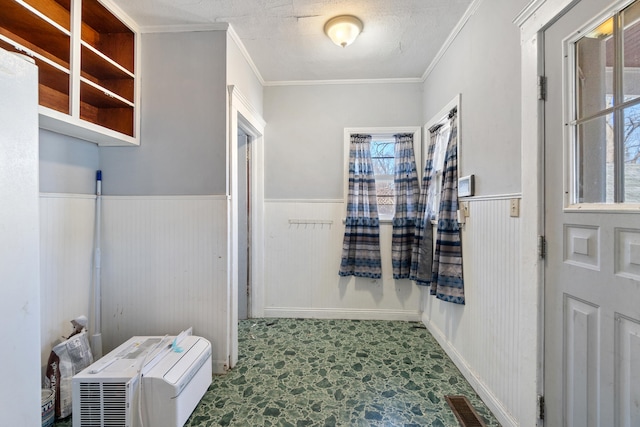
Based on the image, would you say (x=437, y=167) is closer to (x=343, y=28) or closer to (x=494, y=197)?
(x=494, y=197)

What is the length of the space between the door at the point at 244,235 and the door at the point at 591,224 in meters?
2.50

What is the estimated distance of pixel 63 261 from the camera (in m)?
1.72

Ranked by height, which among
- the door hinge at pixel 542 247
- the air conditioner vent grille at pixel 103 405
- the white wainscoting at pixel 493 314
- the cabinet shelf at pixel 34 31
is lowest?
the air conditioner vent grille at pixel 103 405

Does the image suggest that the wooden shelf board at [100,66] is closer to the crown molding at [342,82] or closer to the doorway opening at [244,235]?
the doorway opening at [244,235]

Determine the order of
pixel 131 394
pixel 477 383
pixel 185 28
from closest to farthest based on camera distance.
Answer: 1. pixel 131 394
2. pixel 477 383
3. pixel 185 28

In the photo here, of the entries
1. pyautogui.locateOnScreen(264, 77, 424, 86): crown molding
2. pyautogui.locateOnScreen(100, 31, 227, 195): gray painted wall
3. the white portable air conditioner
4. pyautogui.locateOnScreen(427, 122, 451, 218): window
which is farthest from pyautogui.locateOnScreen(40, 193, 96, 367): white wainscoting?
pyautogui.locateOnScreen(427, 122, 451, 218): window

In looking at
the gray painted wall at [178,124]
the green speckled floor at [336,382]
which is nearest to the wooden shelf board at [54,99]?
the gray painted wall at [178,124]

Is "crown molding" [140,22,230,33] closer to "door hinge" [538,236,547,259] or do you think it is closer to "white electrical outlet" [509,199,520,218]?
"white electrical outlet" [509,199,520,218]

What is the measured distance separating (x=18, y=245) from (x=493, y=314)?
2.23 meters

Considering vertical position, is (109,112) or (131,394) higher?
(109,112)

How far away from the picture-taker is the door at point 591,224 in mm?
907

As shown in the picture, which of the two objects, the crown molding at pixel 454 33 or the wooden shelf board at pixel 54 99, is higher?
the crown molding at pixel 454 33

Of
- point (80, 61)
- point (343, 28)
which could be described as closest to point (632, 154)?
point (343, 28)

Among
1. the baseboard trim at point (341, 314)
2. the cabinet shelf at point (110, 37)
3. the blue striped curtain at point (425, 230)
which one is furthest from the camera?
the baseboard trim at point (341, 314)
